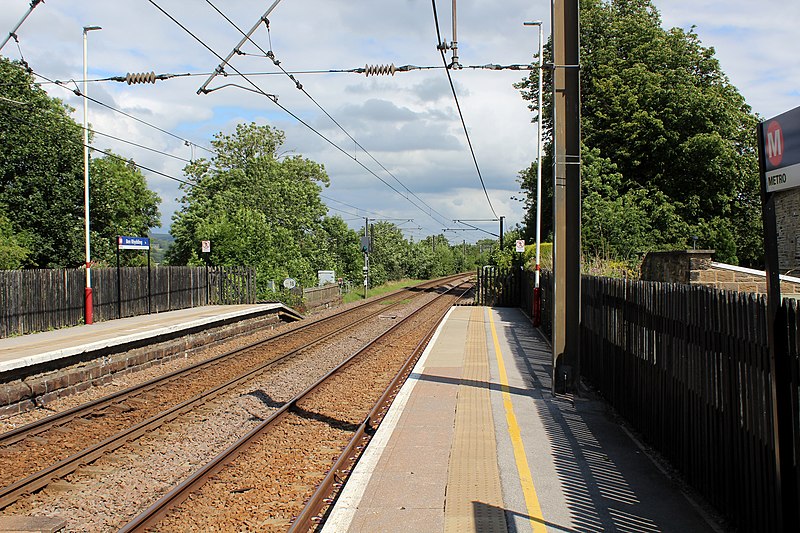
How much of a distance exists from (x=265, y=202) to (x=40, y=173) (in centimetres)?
1593

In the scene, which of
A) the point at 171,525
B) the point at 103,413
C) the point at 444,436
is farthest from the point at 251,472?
the point at 103,413

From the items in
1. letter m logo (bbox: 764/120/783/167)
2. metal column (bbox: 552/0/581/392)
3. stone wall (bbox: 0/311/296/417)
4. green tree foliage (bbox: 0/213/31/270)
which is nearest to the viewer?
letter m logo (bbox: 764/120/783/167)

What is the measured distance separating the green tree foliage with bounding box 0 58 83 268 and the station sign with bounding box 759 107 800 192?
1367 inches

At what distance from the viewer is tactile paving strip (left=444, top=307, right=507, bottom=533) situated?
5.43 meters

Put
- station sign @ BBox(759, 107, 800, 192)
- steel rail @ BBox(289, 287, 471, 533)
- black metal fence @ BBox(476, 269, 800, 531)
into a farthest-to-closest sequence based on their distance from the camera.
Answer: steel rail @ BBox(289, 287, 471, 533) → black metal fence @ BBox(476, 269, 800, 531) → station sign @ BBox(759, 107, 800, 192)

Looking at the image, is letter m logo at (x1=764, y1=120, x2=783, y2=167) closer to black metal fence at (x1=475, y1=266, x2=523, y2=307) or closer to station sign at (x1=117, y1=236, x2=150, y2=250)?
station sign at (x1=117, y1=236, x2=150, y2=250)

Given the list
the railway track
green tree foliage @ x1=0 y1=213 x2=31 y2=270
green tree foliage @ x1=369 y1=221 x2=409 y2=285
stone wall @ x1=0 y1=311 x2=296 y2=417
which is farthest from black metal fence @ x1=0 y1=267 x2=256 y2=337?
green tree foliage @ x1=369 y1=221 x2=409 y2=285

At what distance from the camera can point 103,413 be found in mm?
10844

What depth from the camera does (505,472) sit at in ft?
22.0

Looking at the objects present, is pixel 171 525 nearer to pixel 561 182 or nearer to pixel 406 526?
pixel 406 526

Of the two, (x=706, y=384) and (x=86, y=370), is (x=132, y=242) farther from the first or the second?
(x=706, y=384)

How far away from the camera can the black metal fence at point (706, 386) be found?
4805 millimetres

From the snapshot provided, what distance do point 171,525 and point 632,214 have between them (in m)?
23.7

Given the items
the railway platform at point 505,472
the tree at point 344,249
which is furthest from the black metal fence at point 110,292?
the tree at point 344,249
